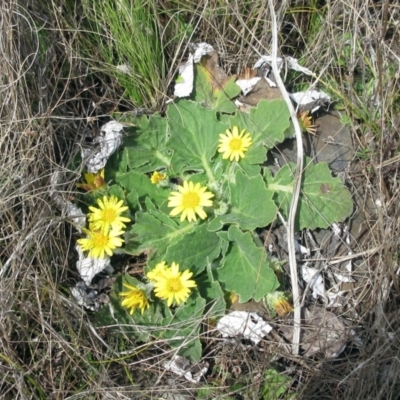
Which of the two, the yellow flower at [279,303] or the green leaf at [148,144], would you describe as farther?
the green leaf at [148,144]

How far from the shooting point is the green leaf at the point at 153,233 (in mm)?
1826

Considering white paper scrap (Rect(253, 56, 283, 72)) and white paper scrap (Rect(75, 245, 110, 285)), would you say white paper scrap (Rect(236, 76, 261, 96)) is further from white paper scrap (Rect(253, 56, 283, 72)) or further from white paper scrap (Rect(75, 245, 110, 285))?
white paper scrap (Rect(75, 245, 110, 285))

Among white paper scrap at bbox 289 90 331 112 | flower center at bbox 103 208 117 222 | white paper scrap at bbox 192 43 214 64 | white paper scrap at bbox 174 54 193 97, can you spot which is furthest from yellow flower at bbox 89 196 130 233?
white paper scrap at bbox 289 90 331 112

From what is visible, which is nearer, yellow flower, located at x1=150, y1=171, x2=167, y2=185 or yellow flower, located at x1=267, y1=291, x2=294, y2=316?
yellow flower, located at x1=267, y1=291, x2=294, y2=316

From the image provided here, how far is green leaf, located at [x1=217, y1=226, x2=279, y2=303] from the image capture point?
1770mm

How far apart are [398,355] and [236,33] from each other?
45.6 inches

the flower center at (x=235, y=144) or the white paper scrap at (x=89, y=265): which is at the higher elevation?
the flower center at (x=235, y=144)

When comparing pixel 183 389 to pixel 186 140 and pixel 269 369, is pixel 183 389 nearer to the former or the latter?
pixel 269 369

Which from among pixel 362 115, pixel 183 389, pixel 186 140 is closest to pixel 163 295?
pixel 183 389

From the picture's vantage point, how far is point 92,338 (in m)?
1.80

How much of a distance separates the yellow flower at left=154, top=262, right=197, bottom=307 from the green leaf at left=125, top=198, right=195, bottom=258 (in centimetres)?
10

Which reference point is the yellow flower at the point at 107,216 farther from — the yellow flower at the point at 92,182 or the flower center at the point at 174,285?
the flower center at the point at 174,285

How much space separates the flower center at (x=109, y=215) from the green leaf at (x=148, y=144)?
179 millimetres

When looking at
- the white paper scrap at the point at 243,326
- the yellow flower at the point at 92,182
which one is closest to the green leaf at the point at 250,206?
the white paper scrap at the point at 243,326
